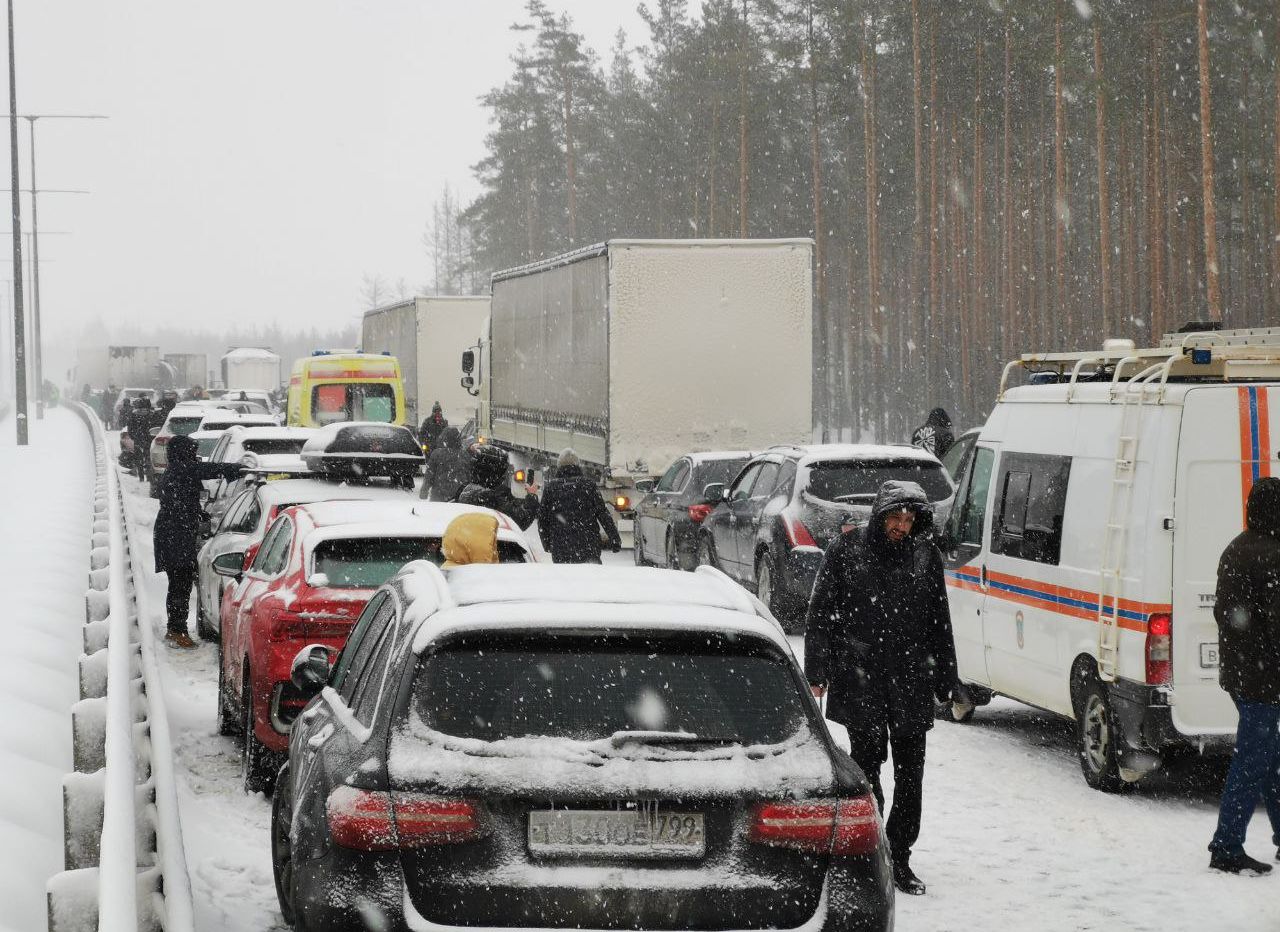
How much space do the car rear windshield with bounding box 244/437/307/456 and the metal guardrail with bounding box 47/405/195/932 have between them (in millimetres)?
11009

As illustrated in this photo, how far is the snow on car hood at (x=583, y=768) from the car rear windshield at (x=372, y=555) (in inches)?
194

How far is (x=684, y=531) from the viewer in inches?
784

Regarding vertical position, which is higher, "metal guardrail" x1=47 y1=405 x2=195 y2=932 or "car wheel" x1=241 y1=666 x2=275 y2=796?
"metal guardrail" x1=47 y1=405 x2=195 y2=932

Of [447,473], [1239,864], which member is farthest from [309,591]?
[447,473]

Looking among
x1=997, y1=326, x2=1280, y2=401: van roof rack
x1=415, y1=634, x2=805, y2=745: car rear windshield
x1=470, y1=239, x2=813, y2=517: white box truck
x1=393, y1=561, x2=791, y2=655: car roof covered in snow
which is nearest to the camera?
x1=415, y1=634, x2=805, y2=745: car rear windshield

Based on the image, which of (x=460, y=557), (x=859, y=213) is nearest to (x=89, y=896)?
(x=460, y=557)

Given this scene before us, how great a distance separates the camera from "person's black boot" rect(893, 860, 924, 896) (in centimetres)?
768

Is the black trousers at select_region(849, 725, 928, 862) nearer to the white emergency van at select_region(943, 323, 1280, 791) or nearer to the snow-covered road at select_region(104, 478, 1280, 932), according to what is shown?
the snow-covered road at select_region(104, 478, 1280, 932)

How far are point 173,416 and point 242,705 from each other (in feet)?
86.2

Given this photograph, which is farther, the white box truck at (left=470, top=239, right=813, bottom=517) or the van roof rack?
the white box truck at (left=470, top=239, right=813, bottom=517)

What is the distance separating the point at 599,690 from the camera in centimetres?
477

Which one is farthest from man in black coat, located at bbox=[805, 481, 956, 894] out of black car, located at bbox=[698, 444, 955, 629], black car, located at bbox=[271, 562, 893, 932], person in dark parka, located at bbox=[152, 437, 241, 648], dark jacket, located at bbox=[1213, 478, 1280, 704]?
person in dark parka, located at bbox=[152, 437, 241, 648]

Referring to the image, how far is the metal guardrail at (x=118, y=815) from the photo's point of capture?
4758mm

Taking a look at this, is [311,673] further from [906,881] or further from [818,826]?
[906,881]
